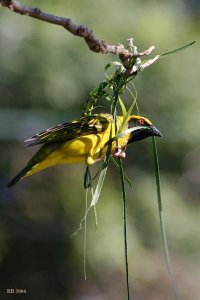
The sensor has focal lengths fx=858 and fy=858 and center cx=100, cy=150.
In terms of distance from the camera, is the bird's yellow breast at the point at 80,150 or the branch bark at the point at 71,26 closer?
the branch bark at the point at 71,26

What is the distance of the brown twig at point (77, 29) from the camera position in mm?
1823

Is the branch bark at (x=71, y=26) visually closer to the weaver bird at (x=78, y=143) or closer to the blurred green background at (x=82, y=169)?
the weaver bird at (x=78, y=143)

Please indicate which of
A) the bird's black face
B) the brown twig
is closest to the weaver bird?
the bird's black face

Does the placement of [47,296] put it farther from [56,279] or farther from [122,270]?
[122,270]

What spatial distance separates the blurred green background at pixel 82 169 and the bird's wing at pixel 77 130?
417 centimetres

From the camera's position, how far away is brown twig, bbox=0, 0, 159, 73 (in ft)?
5.98

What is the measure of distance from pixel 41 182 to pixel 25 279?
95 cm

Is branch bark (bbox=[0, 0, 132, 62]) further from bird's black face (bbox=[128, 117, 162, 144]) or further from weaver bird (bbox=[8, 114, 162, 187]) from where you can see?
bird's black face (bbox=[128, 117, 162, 144])

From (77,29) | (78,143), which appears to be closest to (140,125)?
(78,143)

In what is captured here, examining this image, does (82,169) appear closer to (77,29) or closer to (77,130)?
(77,130)

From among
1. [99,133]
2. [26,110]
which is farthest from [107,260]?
[99,133]

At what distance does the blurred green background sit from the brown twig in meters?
4.97

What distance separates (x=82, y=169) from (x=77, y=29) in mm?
5716

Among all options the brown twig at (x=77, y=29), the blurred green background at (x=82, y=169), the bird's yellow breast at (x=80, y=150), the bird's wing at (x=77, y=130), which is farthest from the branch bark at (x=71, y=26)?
the blurred green background at (x=82, y=169)
